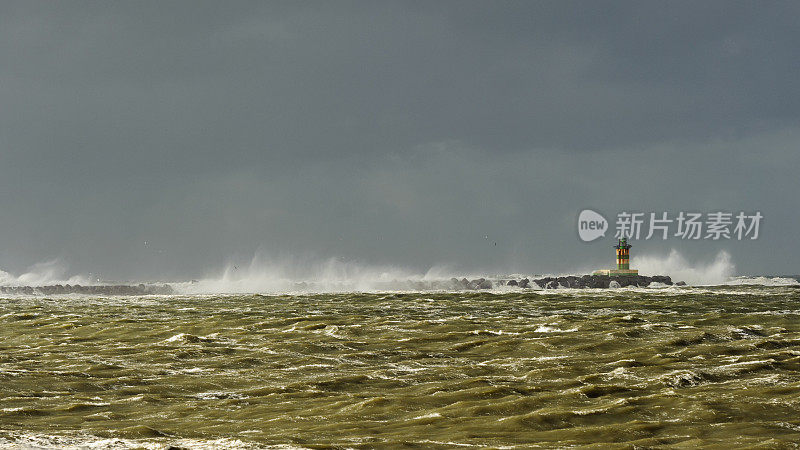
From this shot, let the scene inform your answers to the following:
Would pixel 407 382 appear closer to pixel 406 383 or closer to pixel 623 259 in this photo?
pixel 406 383

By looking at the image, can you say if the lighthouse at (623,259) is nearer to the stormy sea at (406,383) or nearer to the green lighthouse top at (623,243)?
the green lighthouse top at (623,243)

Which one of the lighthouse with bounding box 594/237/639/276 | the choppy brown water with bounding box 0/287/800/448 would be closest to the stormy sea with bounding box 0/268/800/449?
the choppy brown water with bounding box 0/287/800/448

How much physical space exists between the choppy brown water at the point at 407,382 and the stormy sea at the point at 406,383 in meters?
0.06

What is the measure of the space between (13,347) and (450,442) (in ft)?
61.0

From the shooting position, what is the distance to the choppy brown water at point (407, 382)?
41.8ft

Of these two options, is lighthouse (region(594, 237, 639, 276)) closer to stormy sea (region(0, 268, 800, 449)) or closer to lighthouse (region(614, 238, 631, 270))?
lighthouse (region(614, 238, 631, 270))

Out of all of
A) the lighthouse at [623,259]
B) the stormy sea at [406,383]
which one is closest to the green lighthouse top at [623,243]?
the lighthouse at [623,259]

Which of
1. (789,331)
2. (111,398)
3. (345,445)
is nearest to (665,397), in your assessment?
(345,445)

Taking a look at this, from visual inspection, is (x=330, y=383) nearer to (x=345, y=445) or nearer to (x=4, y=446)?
(x=345, y=445)

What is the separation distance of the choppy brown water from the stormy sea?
0.06 m

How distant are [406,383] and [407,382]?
0.37 feet

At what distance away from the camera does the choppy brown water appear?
41.8 ft

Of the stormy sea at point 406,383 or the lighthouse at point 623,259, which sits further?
the lighthouse at point 623,259

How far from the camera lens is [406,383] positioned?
58.4 ft
